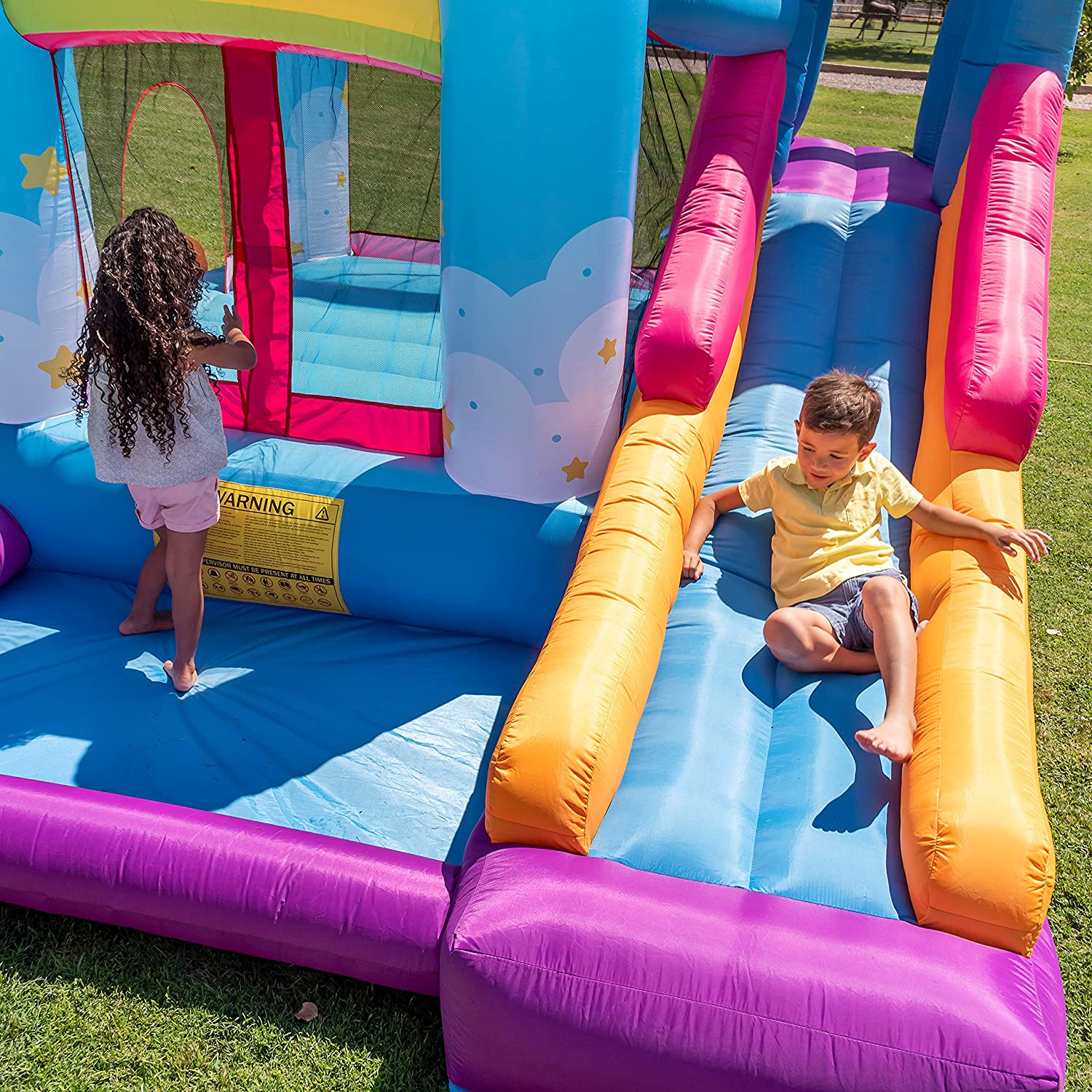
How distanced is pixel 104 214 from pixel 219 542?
1.11 metres

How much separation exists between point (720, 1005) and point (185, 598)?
180cm

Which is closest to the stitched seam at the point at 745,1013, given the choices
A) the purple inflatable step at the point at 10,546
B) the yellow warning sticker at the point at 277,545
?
the yellow warning sticker at the point at 277,545

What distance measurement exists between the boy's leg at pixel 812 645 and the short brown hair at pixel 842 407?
1.40 feet

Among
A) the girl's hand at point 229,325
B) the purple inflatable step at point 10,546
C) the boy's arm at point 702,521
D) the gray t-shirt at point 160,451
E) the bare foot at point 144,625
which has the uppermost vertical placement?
the girl's hand at point 229,325

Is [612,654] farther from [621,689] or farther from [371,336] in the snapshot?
[371,336]

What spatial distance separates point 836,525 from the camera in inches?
104

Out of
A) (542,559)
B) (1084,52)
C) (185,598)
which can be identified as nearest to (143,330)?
(185,598)

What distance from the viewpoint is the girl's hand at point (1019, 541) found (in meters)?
2.49

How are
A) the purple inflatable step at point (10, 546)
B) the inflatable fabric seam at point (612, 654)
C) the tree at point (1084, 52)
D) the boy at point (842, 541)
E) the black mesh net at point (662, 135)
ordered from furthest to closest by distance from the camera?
1. the tree at point (1084, 52)
2. the black mesh net at point (662, 135)
3. the purple inflatable step at point (10, 546)
4. the boy at point (842, 541)
5. the inflatable fabric seam at point (612, 654)

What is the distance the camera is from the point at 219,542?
320cm

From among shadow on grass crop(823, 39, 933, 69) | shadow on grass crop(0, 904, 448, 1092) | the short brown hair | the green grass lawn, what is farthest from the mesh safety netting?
shadow on grass crop(823, 39, 933, 69)

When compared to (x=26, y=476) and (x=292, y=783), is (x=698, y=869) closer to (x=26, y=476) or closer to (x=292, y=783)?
(x=292, y=783)

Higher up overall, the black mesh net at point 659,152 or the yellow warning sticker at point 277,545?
the black mesh net at point 659,152

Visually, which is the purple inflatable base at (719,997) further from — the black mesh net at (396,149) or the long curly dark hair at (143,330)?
the black mesh net at (396,149)
